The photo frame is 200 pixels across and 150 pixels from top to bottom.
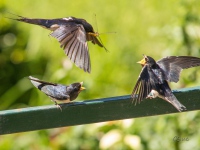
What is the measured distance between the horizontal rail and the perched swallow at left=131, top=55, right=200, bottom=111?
108 millimetres

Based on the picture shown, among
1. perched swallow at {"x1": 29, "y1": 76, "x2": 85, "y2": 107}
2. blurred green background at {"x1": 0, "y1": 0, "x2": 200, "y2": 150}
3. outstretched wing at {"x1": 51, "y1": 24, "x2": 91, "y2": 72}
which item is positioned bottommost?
blurred green background at {"x1": 0, "y1": 0, "x2": 200, "y2": 150}

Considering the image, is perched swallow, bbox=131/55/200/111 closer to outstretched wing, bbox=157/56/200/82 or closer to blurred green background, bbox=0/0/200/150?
outstretched wing, bbox=157/56/200/82

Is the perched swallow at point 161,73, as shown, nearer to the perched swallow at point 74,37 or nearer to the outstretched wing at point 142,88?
the outstretched wing at point 142,88

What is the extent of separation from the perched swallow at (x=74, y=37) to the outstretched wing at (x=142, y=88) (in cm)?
27

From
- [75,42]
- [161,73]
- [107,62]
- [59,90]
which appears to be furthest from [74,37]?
[107,62]

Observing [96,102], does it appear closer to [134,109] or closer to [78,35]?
[134,109]

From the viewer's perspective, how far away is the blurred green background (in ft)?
13.5

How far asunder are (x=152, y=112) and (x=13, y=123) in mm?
649

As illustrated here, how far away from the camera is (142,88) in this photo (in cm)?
298

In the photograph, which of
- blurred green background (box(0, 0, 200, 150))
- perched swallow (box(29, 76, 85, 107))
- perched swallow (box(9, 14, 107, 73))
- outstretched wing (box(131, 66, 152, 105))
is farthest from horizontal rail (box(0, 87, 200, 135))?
blurred green background (box(0, 0, 200, 150))

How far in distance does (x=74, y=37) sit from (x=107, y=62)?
2.59m

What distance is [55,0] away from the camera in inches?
275

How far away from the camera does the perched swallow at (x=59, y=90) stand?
3227mm

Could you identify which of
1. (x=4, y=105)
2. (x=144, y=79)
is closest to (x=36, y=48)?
(x=4, y=105)
